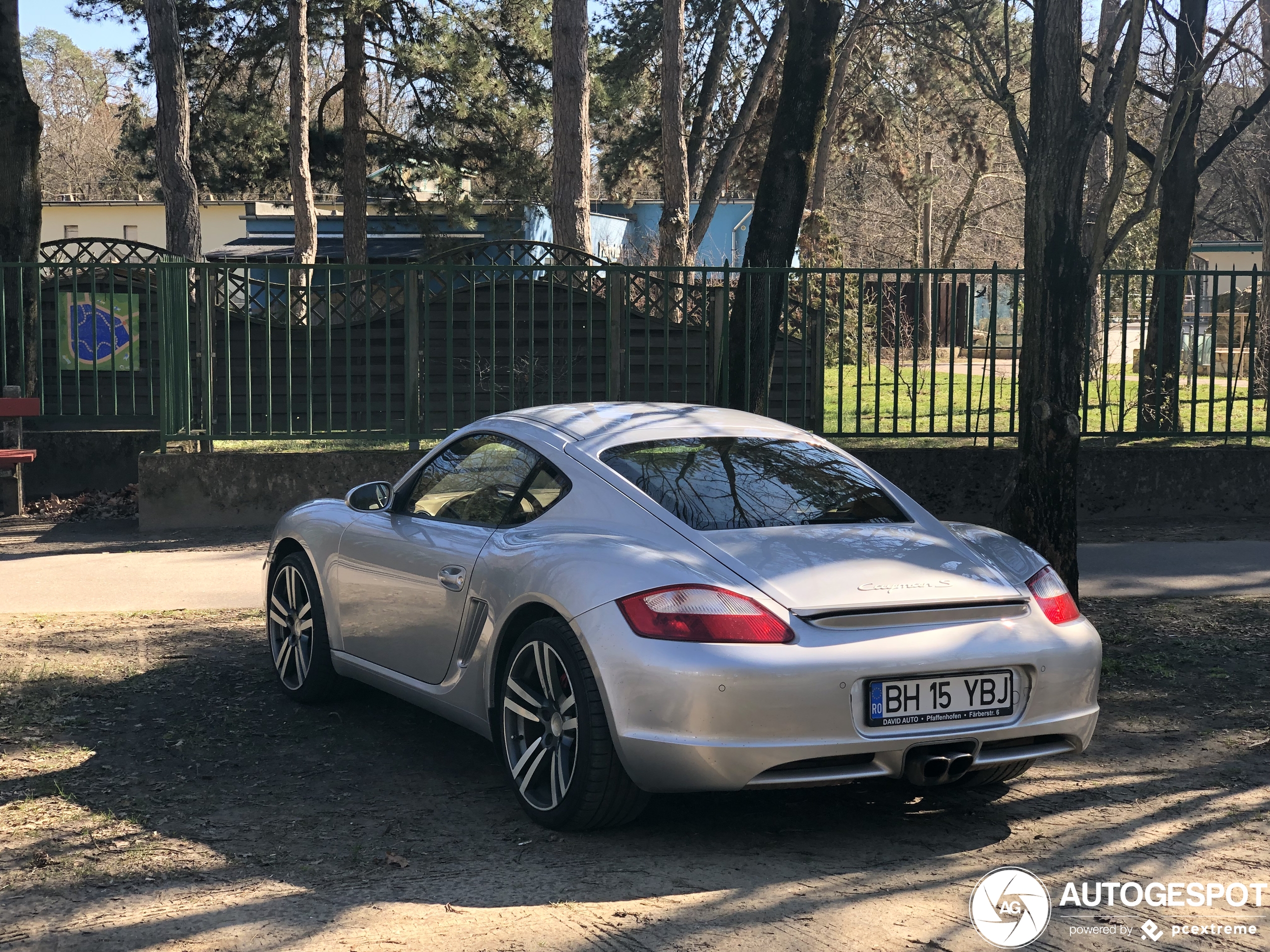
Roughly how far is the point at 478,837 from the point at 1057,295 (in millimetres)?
4393

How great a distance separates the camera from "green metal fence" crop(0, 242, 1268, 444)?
→ 11555 millimetres

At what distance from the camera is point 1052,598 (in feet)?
15.2

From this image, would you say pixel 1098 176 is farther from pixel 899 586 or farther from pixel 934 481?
pixel 899 586

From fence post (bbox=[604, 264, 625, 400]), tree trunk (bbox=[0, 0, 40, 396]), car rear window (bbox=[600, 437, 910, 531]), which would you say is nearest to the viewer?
car rear window (bbox=[600, 437, 910, 531])

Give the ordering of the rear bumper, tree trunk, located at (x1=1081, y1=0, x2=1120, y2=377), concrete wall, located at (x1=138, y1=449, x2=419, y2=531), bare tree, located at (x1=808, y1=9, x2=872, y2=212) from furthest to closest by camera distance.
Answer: bare tree, located at (x1=808, y1=9, x2=872, y2=212) → tree trunk, located at (x1=1081, y1=0, x2=1120, y2=377) → concrete wall, located at (x1=138, y1=449, x2=419, y2=531) → the rear bumper

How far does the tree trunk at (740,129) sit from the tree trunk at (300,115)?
23.4 ft

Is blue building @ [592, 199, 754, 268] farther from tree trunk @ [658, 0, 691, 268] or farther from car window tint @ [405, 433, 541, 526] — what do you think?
car window tint @ [405, 433, 541, 526]

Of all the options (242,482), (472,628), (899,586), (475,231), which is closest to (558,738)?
(472,628)

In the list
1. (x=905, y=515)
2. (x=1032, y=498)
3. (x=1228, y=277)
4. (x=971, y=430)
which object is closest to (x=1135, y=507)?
(x=971, y=430)

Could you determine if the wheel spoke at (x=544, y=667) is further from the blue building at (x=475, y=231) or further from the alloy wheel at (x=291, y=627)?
the blue building at (x=475, y=231)

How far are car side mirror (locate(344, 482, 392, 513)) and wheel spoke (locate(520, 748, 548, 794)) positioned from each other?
1.63m

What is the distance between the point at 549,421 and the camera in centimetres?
540

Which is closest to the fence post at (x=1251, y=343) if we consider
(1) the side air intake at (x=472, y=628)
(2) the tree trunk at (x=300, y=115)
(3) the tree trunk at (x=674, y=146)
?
(1) the side air intake at (x=472, y=628)

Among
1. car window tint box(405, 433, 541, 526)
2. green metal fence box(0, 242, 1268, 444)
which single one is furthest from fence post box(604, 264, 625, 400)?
car window tint box(405, 433, 541, 526)
